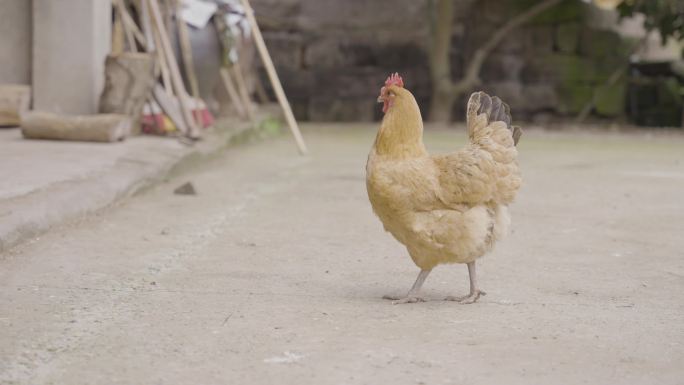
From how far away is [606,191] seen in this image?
6453 mm

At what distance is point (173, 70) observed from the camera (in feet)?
24.5

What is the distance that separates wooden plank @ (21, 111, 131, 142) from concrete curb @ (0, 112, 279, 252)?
1.08 ft

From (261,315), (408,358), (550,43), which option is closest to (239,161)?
(261,315)

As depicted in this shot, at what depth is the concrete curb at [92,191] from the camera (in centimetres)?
430

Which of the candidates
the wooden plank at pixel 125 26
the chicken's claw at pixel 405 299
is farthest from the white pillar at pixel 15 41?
the chicken's claw at pixel 405 299

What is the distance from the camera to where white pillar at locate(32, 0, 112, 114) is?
7.40m

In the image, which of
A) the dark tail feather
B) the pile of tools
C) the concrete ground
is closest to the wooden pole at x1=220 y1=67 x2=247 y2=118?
the pile of tools

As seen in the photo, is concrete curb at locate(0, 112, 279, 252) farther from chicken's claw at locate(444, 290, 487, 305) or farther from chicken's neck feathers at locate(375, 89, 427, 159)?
chicken's claw at locate(444, 290, 487, 305)

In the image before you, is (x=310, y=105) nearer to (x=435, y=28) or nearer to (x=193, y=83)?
(x=435, y=28)

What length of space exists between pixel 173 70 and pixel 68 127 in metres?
1.05

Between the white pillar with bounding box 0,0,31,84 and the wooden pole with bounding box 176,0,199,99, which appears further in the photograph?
Answer: the wooden pole with bounding box 176,0,199,99

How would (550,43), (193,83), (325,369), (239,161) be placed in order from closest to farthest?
(325,369) < (239,161) < (193,83) < (550,43)

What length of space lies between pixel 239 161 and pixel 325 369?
536 cm

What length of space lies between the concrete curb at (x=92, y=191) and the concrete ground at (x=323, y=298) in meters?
0.08
